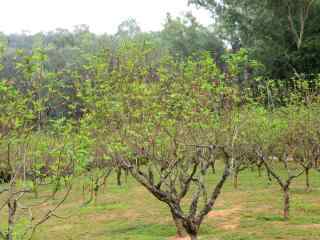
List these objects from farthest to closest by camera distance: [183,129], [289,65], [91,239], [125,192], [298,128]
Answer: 1. [289,65]
2. [125,192]
3. [298,128]
4. [91,239]
5. [183,129]

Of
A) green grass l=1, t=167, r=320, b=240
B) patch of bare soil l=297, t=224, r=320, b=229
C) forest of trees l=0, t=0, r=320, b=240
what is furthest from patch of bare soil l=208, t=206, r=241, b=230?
patch of bare soil l=297, t=224, r=320, b=229

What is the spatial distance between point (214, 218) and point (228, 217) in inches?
23.8

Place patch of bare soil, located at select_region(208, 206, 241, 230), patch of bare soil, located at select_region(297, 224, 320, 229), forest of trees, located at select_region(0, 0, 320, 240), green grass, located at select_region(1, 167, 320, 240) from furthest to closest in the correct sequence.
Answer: patch of bare soil, located at select_region(208, 206, 241, 230) < green grass, located at select_region(1, 167, 320, 240) < patch of bare soil, located at select_region(297, 224, 320, 229) < forest of trees, located at select_region(0, 0, 320, 240)

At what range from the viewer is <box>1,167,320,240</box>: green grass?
18.0 meters

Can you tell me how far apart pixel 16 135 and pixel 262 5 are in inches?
1534

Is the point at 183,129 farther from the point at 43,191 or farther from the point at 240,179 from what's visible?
the point at 43,191

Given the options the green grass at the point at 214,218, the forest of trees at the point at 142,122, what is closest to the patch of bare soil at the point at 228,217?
the green grass at the point at 214,218

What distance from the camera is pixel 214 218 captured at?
67.8ft

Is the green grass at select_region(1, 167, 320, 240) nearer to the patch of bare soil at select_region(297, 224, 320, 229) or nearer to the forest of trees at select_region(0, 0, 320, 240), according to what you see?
the patch of bare soil at select_region(297, 224, 320, 229)

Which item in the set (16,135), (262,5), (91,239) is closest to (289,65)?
(262,5)

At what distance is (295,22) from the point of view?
152 feet

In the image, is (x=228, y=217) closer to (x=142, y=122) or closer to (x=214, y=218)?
(x=214, y=218)

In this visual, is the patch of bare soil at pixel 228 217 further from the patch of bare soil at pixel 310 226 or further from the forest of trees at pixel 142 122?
the patch of bare soil at pixel 310 226

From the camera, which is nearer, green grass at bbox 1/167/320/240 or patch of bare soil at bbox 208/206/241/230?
green grass at bbox 1/167/320/240
